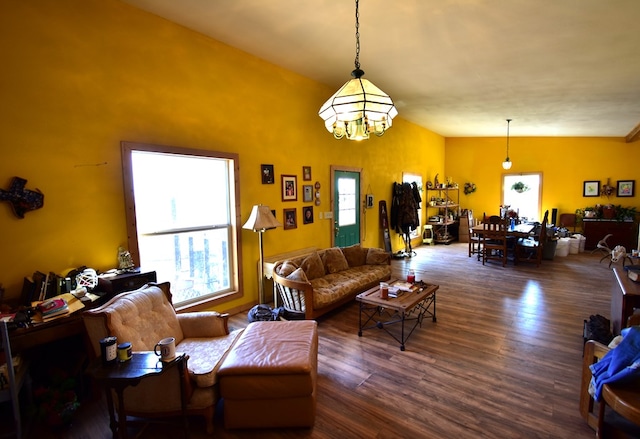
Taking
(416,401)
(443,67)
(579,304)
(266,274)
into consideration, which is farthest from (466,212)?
(416,401)

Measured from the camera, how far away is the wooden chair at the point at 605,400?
1.69 m

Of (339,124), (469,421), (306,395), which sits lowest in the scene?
(469,421)

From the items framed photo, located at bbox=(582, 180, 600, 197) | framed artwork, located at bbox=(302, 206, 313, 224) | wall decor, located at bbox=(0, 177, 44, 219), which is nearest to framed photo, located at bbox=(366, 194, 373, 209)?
framed artwork, located at bbox=(302, 206, 313, 224)

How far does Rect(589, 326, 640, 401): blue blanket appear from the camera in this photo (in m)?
1.75

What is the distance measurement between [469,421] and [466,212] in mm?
8148

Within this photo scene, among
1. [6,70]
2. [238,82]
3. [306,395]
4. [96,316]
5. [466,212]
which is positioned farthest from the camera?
[466,212]

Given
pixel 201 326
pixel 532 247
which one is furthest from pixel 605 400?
pixel 532 247

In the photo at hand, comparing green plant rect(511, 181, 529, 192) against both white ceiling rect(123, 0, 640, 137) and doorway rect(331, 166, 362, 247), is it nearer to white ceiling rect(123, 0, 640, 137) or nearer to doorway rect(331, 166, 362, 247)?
white ceiling rect(123, 0, 640, 137)

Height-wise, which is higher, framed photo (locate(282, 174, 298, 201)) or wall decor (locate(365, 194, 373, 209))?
framed photo (locate(282, 174, 298, 201))

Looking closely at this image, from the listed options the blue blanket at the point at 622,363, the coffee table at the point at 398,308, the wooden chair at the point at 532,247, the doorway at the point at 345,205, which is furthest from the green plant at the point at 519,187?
the blue blanket at the point at 622,363

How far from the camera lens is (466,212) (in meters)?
9.46

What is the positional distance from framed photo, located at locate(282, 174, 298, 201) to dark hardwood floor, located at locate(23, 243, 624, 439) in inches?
69.6

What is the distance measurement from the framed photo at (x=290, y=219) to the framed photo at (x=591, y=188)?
826 cm

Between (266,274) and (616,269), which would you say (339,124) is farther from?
(616,269)
